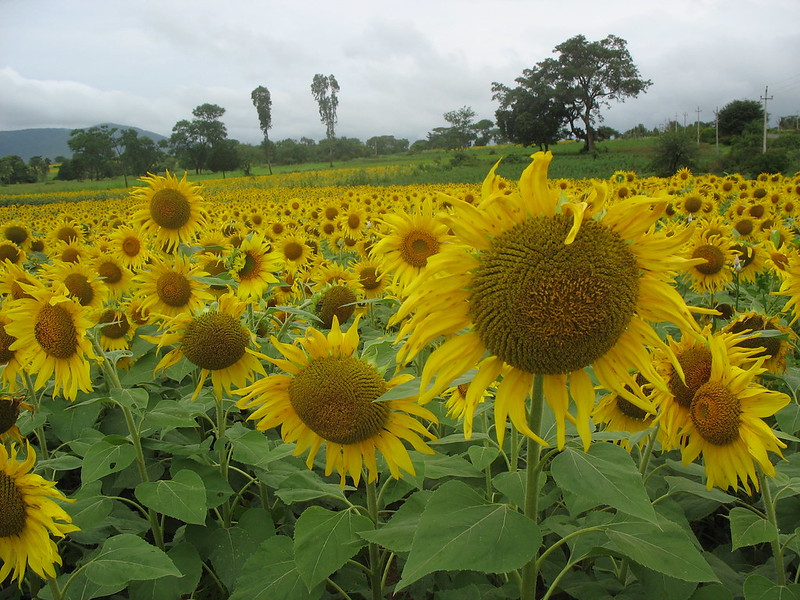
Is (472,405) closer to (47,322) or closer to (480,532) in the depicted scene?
(480,532)

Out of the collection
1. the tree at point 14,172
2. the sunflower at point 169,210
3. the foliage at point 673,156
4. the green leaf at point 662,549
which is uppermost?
the tree at point 14,172

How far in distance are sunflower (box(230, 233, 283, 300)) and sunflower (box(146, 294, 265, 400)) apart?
4.99ft

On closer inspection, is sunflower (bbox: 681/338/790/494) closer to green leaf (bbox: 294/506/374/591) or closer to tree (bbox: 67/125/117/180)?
green leaf (bbox: 294/506/374/591)

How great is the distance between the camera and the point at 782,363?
9.86 ft

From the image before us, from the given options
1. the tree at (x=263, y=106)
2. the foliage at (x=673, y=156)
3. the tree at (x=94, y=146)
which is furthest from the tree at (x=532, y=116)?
the tree at (x=94, y=146)

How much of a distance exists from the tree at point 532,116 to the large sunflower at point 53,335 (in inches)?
2314

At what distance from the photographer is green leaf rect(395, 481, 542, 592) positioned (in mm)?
1299

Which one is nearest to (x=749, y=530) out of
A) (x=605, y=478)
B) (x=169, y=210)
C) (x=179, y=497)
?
(x=605, y=478)

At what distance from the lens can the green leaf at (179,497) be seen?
223cm

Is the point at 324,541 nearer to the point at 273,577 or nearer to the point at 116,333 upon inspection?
the point at 273,577

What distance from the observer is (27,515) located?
2002 millimetres

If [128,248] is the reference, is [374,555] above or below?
below

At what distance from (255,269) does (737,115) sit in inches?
2805

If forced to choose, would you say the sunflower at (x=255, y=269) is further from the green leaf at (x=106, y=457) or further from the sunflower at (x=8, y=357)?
the green leaf at (x=106, y=457)
